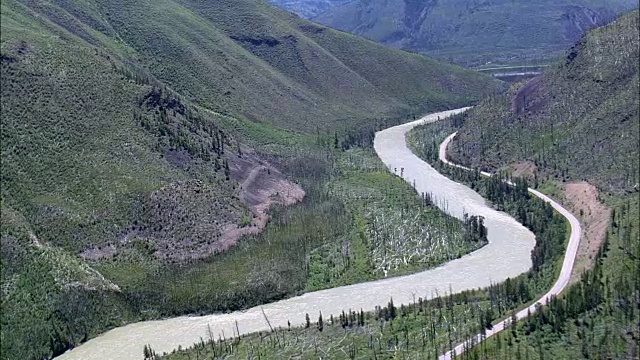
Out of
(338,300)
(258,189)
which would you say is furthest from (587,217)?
(258,189)

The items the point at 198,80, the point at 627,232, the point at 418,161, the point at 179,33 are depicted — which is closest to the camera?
the point at 627,232

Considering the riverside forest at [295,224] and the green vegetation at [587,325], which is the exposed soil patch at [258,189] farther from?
the green vegetation at [587,325]

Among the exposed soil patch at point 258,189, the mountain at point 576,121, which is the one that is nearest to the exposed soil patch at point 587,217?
the mountain at point 576,121

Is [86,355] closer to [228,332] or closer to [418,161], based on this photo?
[228,332]

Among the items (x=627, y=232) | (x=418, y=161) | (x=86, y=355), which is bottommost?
(x=86, y=355)

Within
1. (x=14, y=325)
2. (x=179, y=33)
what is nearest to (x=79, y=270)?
(x=14, y=325)

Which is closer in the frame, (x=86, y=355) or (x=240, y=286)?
(x=86, y=355)

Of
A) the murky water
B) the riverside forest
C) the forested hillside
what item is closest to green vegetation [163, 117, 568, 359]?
the riverside forest
